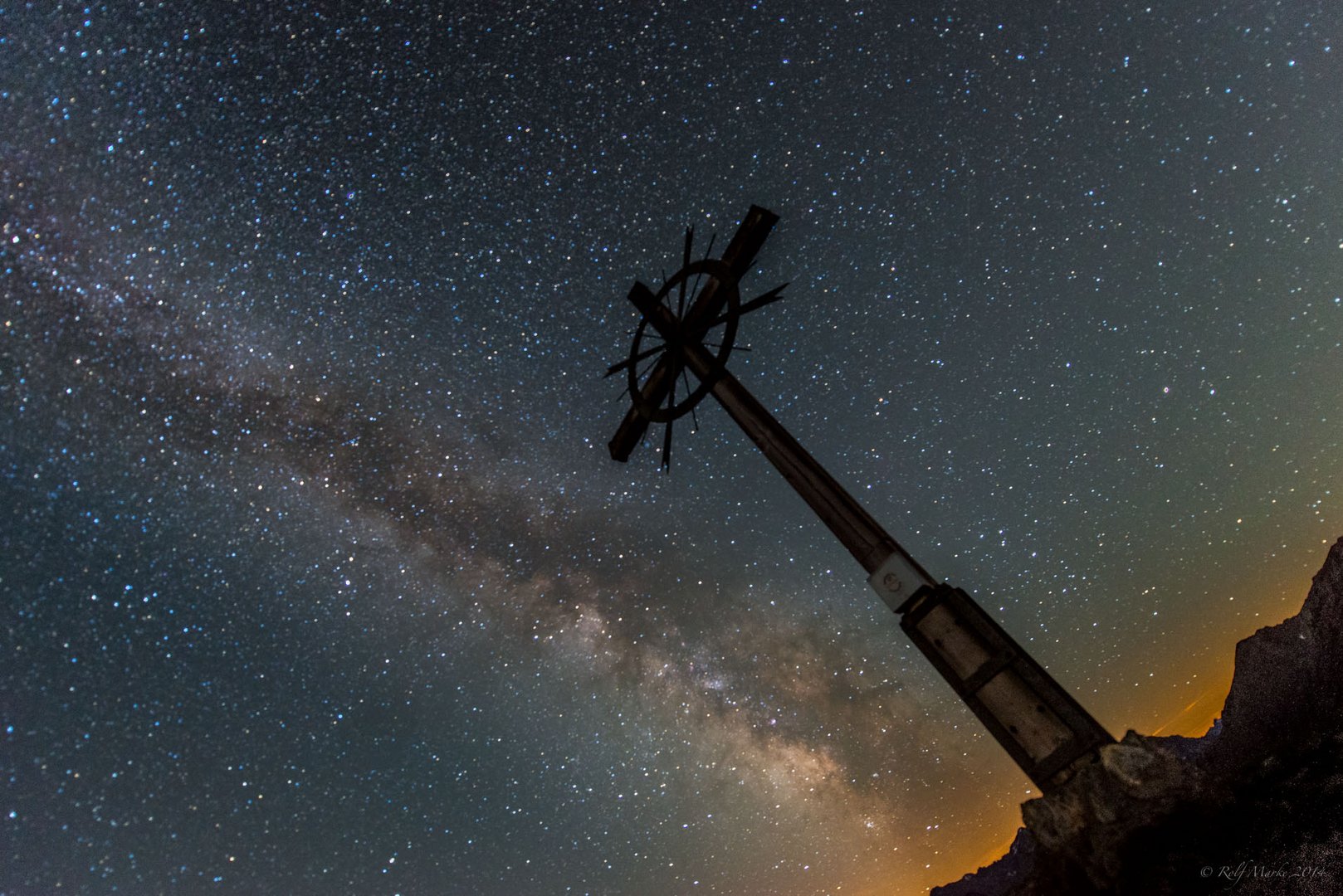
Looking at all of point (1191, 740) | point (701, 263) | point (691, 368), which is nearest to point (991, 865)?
point (1191, 740)

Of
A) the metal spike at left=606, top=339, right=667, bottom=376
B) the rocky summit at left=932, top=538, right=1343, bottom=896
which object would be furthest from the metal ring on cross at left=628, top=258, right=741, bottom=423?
the rocky summit at left=932, top=538, right=1343, bottom=896

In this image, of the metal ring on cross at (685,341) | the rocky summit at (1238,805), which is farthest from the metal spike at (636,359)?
the rocky summit at (1238,805)

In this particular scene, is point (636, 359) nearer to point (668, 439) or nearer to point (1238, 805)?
point (668, 439)

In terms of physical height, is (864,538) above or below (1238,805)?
above

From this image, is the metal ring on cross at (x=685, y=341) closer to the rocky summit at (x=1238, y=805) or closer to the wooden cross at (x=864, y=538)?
the wooden cross at (x=864, y=538)

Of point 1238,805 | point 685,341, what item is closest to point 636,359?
point 685,341

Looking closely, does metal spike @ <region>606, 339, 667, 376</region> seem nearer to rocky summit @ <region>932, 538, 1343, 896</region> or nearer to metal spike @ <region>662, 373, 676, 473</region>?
metal spike @ <region>662, 373, 676, 473</region>

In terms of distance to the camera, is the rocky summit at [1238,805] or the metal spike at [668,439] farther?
the metal spike at [668,439]

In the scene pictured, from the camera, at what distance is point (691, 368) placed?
348 inches

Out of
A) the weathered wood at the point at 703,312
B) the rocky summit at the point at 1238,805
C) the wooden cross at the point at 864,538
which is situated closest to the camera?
the rocky summit at the point at 1238,805

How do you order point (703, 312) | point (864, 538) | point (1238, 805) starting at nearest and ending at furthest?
point (1238, 805)
point (864, 538)
point (703, 312)

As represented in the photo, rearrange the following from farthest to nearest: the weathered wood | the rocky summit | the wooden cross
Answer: the weathered wood < the wooden cross < the rocky summit

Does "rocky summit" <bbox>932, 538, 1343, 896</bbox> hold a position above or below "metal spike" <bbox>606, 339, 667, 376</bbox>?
below

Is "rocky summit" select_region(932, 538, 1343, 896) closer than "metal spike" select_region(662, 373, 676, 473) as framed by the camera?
Yes
